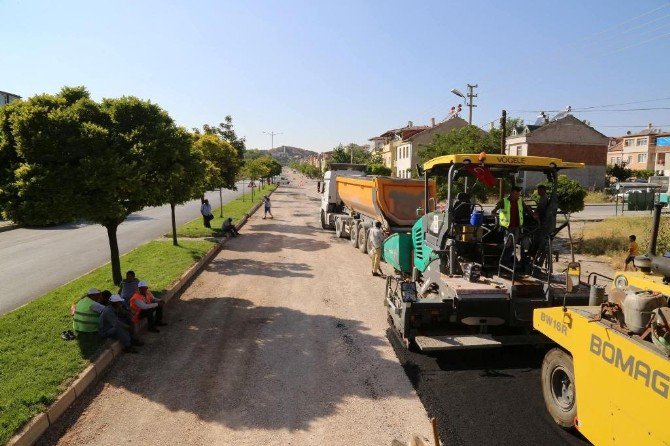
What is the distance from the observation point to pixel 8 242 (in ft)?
59.9

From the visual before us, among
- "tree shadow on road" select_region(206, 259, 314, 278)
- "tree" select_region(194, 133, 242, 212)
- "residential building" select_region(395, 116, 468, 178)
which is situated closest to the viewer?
"tree shadow on road" select_region(206, 259, 314, 278)

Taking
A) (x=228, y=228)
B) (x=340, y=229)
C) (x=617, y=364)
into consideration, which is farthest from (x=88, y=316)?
(x=340, y=229)

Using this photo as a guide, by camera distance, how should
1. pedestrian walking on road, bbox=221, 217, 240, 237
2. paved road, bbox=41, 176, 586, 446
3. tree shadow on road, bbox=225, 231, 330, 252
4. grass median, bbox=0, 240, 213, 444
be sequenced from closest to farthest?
paved road, bbox=41, 176, 586, 446
grass median, bbox=0, 240, 213, 444
tree shadow on road, bbox=225, 231, 330, 252
pedestrian walking on road, bbox=221, 217, 240, 237

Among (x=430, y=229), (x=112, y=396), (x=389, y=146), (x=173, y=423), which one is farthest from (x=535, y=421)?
(x=389, y=146)

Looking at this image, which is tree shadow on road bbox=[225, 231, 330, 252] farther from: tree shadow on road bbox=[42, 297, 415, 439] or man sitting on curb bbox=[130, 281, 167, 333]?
man sitting on curb bbox=[130, 281, 167, 333]

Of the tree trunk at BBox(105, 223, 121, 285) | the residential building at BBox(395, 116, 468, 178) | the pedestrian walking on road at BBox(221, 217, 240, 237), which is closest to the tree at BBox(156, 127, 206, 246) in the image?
the tree trunk at BBox(105, 223, 121, 285)

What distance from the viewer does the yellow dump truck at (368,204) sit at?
13.8 m

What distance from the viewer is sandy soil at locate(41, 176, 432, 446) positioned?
5242 mm

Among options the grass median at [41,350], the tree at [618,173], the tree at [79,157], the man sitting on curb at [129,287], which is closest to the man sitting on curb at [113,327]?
the grass median at [41,350]

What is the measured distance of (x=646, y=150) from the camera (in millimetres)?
64250

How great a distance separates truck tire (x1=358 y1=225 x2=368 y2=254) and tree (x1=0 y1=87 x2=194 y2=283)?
870 centimetres

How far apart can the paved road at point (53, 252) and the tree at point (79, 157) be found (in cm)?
388

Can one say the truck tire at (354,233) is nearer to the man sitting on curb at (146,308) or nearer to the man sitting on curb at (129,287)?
the man sitting on curb at (146,308)

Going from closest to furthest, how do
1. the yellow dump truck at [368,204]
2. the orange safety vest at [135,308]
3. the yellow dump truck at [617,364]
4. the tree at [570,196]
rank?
the yellow dump truck at [617,364] → the orange safety vest at [135,308] → the yellow dump truck at [368,204] → the tree at [570,196]
